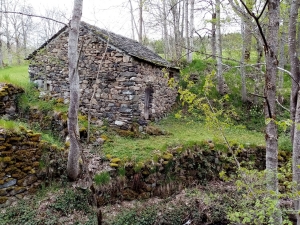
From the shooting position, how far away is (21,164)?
5629mm

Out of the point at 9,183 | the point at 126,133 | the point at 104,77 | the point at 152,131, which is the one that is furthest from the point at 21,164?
the point at 152,131

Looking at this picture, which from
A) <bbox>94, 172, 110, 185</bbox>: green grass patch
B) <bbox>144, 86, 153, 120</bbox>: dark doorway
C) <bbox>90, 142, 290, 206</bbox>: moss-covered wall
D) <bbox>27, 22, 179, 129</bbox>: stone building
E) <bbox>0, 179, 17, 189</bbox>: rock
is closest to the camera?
<bbox>0, 179, 17, 189</bbox>: rock

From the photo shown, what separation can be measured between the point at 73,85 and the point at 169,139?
12.5ft

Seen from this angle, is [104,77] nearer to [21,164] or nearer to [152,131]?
[152,131]

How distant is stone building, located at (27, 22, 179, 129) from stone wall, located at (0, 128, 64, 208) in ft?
8.83

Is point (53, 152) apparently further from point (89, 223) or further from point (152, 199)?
point (152, 199)

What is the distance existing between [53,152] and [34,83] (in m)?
4.56

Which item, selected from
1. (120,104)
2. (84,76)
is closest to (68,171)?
(120,104)

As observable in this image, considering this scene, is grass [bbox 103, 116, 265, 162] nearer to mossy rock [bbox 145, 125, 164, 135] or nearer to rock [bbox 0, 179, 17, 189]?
mossy rock [bbox 145, 125, 164, 135]

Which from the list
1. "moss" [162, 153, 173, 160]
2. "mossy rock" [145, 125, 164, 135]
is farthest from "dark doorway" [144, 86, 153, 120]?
"moss" [162, 153, 173, 160]

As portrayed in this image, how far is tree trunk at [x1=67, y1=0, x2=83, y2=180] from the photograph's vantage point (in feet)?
18.1

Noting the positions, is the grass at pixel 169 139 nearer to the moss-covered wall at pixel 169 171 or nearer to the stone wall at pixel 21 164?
the moss-covered wall at pixel 169 171

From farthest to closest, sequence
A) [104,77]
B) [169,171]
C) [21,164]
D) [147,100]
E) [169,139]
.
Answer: [147,100] < [104,77] < [169,139] < [169,171] < [21,164]

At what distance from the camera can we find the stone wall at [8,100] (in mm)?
7906
